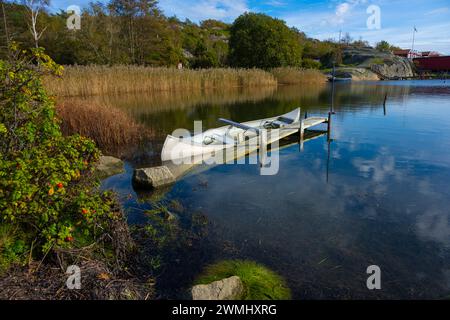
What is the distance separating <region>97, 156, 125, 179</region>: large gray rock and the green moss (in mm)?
5823

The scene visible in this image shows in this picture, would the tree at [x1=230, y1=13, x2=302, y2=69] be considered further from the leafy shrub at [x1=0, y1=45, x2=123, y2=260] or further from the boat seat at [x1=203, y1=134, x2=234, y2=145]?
the leafy shrub at [x1=0, y1=45, x2=123, y2=260]

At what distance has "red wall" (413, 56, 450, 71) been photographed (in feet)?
286

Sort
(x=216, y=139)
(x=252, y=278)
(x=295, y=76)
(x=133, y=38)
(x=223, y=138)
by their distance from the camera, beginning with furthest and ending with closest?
(x=295, y=76) → (x=133, y=38) → (x=223, y=138) → (x=216, y=139) → (x=252, y=278)

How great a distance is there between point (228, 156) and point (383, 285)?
7.43m

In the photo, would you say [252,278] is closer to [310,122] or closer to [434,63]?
[310,122]

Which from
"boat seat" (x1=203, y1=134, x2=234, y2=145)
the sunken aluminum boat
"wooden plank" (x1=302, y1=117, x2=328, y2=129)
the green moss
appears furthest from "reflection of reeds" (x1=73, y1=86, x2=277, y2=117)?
the green moss

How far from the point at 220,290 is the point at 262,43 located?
182 ft

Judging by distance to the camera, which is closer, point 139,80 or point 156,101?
point 156,101

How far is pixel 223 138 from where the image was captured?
40.5 ft

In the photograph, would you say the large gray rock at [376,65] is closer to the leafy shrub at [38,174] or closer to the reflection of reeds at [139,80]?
the reflection of reeds at [139,80]

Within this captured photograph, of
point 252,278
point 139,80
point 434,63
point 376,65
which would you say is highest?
point 434,63

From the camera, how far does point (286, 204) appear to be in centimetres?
783

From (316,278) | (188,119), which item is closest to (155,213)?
(316,278)

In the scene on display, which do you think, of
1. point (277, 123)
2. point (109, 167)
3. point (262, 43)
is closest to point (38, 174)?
point (109, 167)
